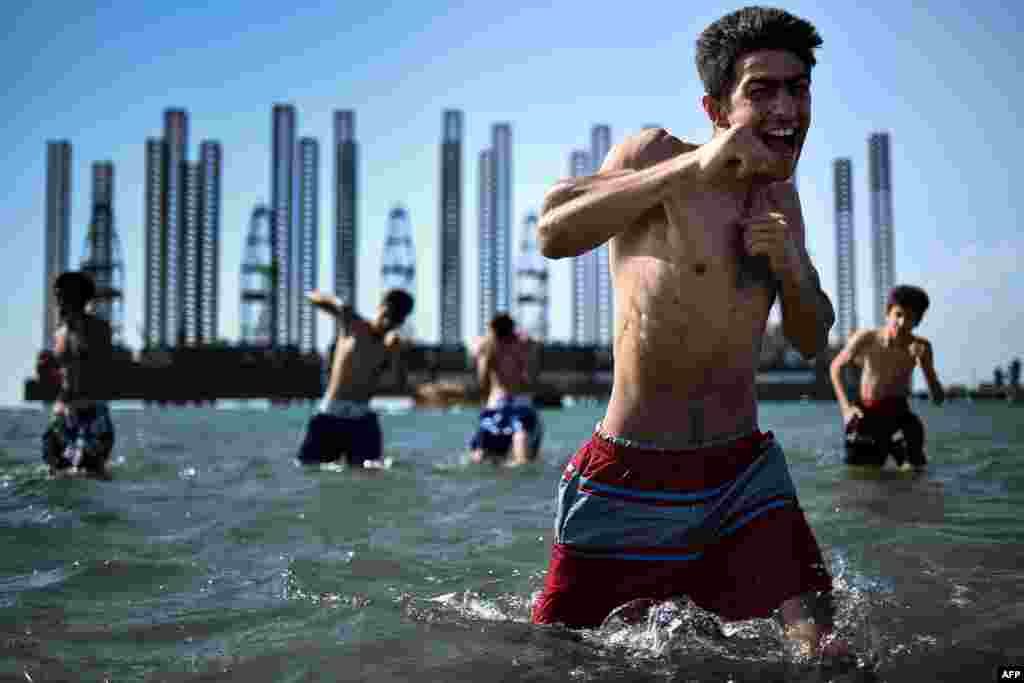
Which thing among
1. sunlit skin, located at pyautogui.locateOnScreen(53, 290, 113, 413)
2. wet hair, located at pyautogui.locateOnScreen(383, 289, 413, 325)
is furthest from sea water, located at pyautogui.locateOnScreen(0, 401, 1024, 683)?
wet hair, located at pyautogui.locateOnScreen(383, 289, 413, 325)

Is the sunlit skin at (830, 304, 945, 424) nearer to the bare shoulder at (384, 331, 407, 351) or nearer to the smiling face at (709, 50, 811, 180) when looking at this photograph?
the bare shoulder at (384, 331, 407, 351)

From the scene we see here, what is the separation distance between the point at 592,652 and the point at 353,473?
23.7 feet

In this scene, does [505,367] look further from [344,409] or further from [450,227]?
[450,227]

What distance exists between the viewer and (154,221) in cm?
10306

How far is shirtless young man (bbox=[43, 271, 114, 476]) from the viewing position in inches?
346

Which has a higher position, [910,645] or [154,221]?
[154,221]

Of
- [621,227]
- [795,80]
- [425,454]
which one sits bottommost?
[425,454]

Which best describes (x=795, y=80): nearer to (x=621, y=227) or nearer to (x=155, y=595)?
(x=621, y=227)

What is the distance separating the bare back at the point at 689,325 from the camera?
9.04 feet

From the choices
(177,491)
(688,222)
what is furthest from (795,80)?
(177,491)

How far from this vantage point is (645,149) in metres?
2.93

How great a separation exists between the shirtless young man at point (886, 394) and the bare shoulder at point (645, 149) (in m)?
6.84

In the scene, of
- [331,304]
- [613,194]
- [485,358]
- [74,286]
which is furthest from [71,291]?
[613,194]

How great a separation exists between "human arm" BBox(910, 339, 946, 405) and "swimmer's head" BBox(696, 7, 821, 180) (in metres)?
7.11
